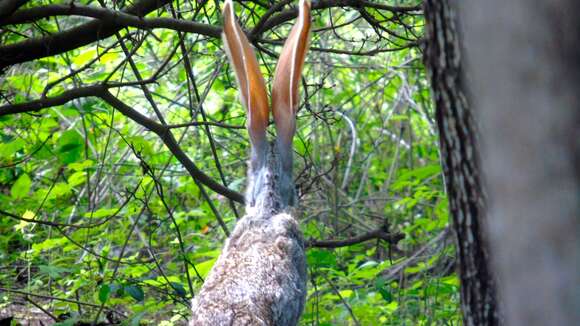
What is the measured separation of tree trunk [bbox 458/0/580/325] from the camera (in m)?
1.63

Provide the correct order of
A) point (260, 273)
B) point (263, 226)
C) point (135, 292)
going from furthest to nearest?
point (135, 292)
point (263, 226)
point (260, 273)

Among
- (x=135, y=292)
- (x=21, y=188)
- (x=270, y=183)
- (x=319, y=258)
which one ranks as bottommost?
(x=135, y=292)

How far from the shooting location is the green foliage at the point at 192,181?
18.5ft

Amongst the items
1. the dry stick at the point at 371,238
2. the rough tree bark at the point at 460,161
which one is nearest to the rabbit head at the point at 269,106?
the dry stick at the point at 371,238

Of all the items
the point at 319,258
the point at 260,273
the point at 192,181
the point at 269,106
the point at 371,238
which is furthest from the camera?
the point at 192,181

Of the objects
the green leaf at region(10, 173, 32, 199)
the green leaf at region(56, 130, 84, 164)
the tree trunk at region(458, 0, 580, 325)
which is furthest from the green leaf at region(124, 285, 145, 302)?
the tree trunk at region(458, 0, 580, 325)

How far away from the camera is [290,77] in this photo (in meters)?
5.05

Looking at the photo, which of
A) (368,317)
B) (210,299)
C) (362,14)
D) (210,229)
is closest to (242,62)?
(362,14)

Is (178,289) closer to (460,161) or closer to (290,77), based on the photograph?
(290,77)

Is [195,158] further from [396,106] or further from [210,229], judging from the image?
[396,106]

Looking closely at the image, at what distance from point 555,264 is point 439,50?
1.00 m

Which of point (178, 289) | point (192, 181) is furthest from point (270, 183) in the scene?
point (192, 181)

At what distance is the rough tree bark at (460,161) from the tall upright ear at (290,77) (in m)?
2.29

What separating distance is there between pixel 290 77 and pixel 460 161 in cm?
265
